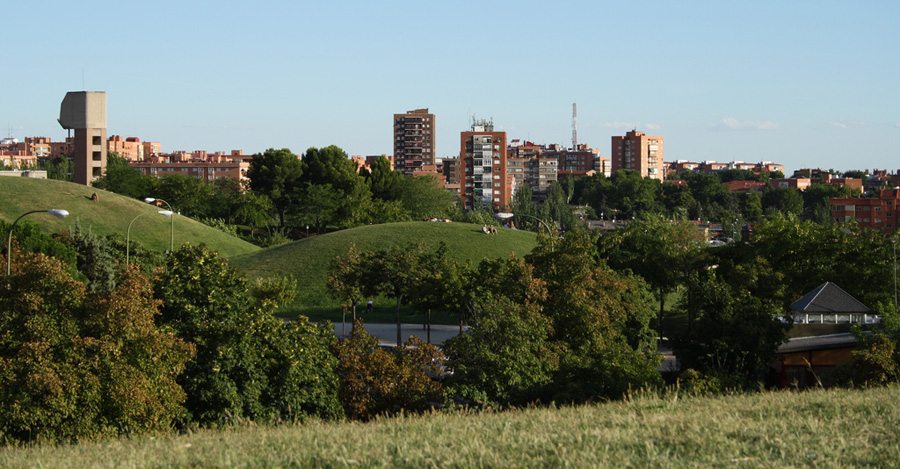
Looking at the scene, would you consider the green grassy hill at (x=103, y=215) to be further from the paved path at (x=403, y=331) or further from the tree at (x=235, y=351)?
the tree at (x=235, y=351)

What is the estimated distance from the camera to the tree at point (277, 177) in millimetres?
112500

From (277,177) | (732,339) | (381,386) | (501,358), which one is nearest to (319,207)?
(277,177)

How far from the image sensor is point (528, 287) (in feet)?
122

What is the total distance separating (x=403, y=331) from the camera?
2106 inches

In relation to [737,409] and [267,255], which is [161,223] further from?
[737,409]

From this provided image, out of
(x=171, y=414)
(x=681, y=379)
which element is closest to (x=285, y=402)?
(x=171, y=414)

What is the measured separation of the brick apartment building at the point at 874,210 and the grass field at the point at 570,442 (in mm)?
122044

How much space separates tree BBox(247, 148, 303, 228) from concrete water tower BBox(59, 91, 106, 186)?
17.6 m

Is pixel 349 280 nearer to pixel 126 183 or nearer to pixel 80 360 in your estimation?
pixel 80 360

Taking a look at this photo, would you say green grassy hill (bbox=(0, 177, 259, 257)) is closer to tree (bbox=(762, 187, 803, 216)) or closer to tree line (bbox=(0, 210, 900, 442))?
tree line (bbox=(0, 210, 900, 442))

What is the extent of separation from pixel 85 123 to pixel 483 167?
75764mm

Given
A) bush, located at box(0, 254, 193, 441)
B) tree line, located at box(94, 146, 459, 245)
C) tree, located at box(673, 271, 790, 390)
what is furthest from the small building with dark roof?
tree line, located at box(94, 146, 459, 245)

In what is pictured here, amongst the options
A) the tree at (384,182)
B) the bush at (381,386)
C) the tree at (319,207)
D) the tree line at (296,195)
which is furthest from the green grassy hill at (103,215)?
the bush at (381,386)

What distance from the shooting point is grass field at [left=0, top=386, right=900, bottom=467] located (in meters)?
12.6
